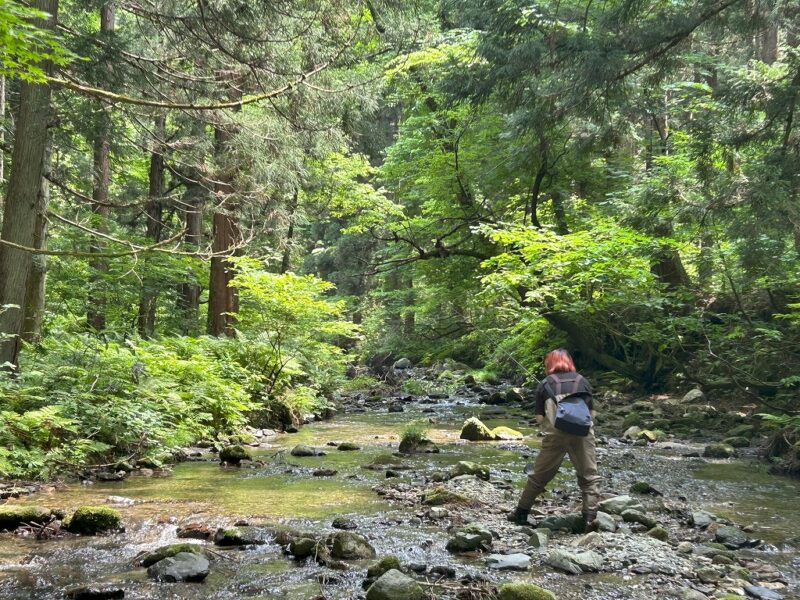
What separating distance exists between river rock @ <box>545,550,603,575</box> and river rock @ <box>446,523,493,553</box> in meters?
0.55

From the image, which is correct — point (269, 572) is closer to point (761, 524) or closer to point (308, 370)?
point (761, 524)

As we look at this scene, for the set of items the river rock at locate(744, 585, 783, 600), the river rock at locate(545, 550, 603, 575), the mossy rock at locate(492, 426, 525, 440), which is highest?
the mossy rock at locate(492, 426, 525, 440)

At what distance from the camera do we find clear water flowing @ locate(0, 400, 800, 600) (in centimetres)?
437

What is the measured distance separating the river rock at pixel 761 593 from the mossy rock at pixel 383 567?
2.51 metres

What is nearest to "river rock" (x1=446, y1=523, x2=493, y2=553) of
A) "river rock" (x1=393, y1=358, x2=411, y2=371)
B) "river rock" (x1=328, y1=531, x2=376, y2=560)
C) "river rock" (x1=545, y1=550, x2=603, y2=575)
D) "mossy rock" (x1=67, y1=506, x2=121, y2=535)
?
"river rock" (x1=545, y1=550, x2=603, y2=575)

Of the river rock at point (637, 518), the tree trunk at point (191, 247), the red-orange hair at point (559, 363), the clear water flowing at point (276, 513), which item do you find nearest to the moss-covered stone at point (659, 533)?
the river rock at point (637, 518)

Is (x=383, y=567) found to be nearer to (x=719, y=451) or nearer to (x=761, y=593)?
(x=761, y=593)

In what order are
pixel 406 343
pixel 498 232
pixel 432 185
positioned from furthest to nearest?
pixel 406 343 → pixel 432 185 → pixel 498 232

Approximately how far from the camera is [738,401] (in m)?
13.9

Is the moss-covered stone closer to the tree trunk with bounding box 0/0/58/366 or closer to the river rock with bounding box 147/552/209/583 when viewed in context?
the river rock with bounding box 147/552/209/583

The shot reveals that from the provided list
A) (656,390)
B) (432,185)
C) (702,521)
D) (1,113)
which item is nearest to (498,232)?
(432,185)

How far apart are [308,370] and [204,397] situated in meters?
5.69

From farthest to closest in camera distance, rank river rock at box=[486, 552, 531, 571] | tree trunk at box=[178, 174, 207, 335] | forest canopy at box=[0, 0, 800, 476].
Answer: tree trunk at box=[178, 174, 207, 335] → forest canopy at box=[0, 0, 800, 476] → river rock at box=[486, 552, 531, 571]

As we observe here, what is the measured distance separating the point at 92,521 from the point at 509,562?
3548 millimetres
